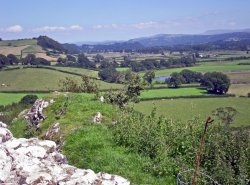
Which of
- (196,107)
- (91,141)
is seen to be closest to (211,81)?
(196,107)

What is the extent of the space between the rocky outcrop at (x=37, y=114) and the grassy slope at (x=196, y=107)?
180ft

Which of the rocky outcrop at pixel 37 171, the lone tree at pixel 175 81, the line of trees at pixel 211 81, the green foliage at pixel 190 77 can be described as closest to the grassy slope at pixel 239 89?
the line of trees at pixel 211 81

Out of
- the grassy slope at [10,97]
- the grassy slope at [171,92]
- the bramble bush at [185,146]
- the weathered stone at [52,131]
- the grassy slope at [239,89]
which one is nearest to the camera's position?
the bramble bush at [185,146]

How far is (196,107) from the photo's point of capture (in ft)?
317

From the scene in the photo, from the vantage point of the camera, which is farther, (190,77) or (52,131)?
(190,77)

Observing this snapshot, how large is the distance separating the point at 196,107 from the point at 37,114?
72811 mm

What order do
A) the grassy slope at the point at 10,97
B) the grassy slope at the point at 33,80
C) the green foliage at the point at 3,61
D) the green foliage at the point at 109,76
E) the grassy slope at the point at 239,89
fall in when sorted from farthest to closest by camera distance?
the green foliage at the point at 3,61, the green foliage at the point at 109,76, the grassy slope at the point at 33,80, the grassy slope at the point at 239,89, the grassy slope at the point at 10,97

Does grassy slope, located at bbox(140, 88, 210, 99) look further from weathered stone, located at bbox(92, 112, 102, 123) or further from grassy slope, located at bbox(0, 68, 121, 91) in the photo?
weathered stone, located at bbox(92, 112, 102, 123)

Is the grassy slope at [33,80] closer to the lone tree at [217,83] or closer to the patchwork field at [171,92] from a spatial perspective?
the patchwork field at [171,92]

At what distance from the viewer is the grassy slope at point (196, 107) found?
85.3m

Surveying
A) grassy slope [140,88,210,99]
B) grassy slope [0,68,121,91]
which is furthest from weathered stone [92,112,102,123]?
grassy slope [0,68,121,91]

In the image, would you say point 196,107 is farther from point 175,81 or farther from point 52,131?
point 52,131

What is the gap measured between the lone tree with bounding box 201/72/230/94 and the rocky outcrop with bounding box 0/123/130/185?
108251 mm

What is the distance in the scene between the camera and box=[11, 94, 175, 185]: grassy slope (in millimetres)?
18641
